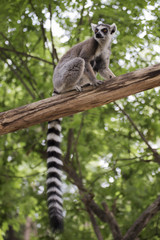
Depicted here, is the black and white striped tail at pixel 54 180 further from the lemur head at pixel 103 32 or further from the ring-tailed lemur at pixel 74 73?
the lemur head at pixel 103 32

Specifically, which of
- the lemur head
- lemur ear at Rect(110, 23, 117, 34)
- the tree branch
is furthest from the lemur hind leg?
the tree branch

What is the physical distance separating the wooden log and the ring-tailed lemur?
1.04 ft

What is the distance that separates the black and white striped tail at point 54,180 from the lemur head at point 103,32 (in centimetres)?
212

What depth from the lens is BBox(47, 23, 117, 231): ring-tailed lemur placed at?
17.1 ft

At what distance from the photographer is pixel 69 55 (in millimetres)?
6582

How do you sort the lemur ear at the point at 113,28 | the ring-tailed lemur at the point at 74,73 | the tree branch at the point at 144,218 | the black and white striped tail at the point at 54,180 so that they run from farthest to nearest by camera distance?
1. the lemur ear at the point at 113,28
2. the tree branch at the point at 144,218
3. the ring-tailed lemur at the point at 74,73
4. the black and white striped tail at the point at 54,180

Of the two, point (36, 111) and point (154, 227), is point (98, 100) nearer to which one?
point (36, 111)

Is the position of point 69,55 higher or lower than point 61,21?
lower

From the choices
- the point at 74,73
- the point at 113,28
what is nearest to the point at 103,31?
the point at 113,28

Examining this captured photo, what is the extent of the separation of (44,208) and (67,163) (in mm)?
1644

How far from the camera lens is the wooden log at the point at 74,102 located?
4723 millimetres

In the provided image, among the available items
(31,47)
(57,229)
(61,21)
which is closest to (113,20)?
(61,21)

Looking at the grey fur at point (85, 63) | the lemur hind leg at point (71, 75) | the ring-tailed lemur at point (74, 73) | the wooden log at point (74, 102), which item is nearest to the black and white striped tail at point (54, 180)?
the ring-tailed lemur at point (74, 73)

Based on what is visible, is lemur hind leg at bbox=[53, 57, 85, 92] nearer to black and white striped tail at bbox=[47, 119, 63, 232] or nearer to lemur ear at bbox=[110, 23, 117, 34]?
black and white striped tail at bbox=[47, 119, 63, 232]
